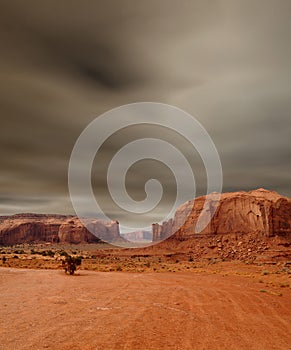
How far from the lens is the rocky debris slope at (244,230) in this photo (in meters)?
60.2

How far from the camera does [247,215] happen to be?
7075cm

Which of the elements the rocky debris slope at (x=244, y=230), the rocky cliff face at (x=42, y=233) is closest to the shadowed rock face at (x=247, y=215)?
the rocky debris slope at (x=244, y=230)

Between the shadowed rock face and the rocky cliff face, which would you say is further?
the rocky cliff face

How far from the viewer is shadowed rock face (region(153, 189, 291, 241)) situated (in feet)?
212

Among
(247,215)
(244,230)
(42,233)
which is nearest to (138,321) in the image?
(244,230)

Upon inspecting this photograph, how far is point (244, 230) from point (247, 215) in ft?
11.6

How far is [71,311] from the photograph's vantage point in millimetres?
10227

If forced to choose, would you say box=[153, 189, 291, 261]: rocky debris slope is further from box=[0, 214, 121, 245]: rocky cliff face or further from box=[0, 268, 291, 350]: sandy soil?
box=[0, 214, 121, 245]: rocky cliff face

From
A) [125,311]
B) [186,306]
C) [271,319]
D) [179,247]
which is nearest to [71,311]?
[125,311]

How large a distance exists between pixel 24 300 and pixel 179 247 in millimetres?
69781

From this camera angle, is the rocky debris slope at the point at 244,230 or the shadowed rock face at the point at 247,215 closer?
the rocky debris slope at the point at 244,230

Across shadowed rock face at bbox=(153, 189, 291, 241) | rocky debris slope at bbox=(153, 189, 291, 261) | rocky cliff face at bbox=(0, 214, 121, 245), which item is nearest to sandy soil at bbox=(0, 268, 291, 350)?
rocky debris slope at bbox=(153, 189, 291, 261)

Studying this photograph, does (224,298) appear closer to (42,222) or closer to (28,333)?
(28,333)

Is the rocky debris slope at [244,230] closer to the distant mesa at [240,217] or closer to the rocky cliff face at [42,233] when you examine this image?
the distant mesa at [240,217]
